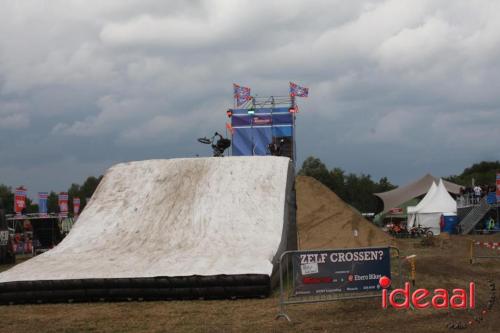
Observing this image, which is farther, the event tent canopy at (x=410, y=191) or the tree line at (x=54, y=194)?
the tree line at (x=54, y=194)

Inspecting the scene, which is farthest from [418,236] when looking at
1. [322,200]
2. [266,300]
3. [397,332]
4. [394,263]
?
[397,332]

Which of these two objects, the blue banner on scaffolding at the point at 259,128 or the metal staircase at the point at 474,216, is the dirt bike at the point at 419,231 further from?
the blue banner on scaffolding at the point at 259,128

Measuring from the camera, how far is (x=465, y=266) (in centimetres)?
2066

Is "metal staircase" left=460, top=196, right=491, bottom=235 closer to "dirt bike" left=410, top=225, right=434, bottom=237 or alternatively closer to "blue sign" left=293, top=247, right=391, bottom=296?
"dirt bike" left=410, top=225, right=434, bottom=237

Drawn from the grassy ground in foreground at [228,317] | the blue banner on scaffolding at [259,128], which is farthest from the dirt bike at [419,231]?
the grassy ground in foreground at [228,317]

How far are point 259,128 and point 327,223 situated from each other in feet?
32.8

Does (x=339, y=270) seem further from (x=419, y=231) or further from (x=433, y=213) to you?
(x=433, y=213)

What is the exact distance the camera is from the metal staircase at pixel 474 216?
4562 cm

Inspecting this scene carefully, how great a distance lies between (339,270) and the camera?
11906mm

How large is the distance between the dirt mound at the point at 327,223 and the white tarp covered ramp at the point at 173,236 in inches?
300

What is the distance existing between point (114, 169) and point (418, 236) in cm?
2969

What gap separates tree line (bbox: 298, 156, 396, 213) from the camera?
3739 inches

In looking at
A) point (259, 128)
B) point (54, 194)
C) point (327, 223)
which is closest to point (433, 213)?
point (259, 128)

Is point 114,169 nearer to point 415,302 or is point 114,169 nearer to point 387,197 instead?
point 415,302
